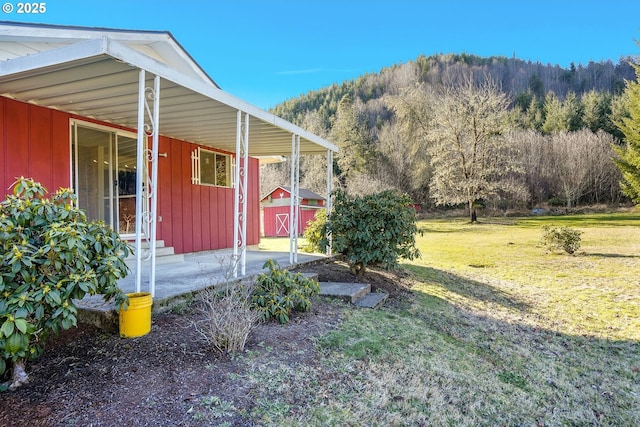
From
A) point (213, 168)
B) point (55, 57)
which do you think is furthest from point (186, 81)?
point (213, 168)

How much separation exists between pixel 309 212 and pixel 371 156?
1121 cm

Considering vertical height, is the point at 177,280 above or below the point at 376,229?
below

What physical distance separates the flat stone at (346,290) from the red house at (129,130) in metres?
1.33

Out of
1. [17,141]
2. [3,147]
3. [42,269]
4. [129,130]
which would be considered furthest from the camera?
[129,130]

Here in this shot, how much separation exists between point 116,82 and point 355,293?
3806mm

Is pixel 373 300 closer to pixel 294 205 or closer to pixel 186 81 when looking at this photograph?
pixel 294 205

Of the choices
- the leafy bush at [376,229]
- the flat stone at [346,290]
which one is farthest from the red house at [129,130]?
the leafy bush at [376,229]

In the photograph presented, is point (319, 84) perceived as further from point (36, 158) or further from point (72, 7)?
point (36, 158)

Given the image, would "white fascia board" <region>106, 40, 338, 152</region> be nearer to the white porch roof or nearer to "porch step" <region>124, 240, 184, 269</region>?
the white porch roof

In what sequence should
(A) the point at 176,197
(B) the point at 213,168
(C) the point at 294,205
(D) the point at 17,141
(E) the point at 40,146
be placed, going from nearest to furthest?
(D) the point at 17,141 → (E) the point at 40,146 → (C) the point at 294,205 → (A) the point at 176,197 → (B) the point at 213,168

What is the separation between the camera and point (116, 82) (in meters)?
3.95

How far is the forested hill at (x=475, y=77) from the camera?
139ft

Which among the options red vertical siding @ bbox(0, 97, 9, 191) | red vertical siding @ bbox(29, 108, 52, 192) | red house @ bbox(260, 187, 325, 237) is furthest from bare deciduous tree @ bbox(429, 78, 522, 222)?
red vertical siding @ bbox(0, 97, 9, 191)

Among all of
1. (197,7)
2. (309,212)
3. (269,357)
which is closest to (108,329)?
(269,357)
